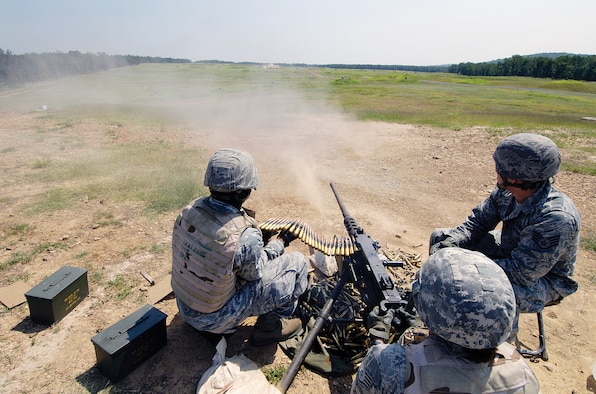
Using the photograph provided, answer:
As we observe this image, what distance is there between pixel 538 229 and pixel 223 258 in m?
2.94

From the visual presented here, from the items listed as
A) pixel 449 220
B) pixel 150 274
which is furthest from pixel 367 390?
pixel 449 220

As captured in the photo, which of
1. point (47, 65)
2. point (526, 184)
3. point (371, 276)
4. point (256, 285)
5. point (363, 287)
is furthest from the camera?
point (47, 65)

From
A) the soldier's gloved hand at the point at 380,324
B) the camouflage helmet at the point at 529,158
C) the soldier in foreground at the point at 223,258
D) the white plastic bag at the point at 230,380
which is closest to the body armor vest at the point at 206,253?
the soldier in foreground at the point at 223,258

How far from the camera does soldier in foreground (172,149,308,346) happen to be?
3.14 m

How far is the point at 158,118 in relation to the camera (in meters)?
19.3

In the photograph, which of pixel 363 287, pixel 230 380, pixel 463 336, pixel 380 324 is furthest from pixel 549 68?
pixel 230 380

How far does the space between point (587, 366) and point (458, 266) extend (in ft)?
11.3

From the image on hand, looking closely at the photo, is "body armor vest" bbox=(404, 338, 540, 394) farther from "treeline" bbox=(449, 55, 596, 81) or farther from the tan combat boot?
"treeline" bbox=(449, 55, 596, 81)

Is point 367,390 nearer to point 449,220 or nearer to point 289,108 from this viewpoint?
point 449,220

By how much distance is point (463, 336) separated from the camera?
73.1 inches

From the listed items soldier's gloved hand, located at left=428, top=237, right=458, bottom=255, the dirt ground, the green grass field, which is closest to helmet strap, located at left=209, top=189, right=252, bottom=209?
the dirt ground

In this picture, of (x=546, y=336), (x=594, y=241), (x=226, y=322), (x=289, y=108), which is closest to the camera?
(x=226, y=322)

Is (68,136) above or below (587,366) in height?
above

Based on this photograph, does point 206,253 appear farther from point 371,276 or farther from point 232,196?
point 371,276
